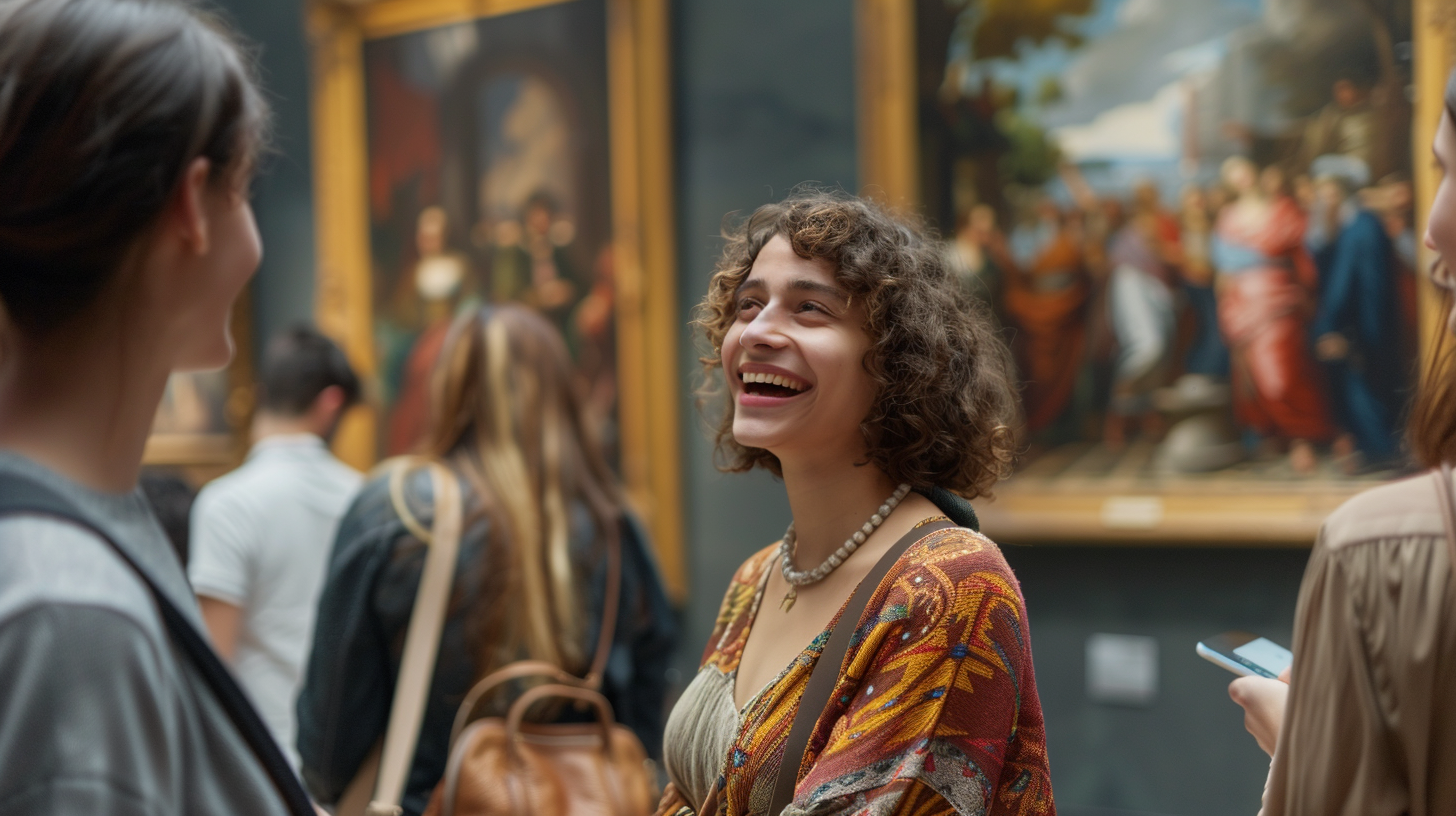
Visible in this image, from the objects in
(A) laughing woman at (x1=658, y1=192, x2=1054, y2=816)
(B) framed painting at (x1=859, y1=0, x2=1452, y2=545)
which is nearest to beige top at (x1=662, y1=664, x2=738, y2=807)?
(A) laughing woman at (x1=658, y1=192, x2=1054, y2=816)

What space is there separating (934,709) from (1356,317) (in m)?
3.42

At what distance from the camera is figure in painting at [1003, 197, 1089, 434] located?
16.4ft

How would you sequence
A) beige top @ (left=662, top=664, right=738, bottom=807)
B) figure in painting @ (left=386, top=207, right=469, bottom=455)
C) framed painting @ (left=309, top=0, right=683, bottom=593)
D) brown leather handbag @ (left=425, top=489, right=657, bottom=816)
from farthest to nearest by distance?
1. figure in painting @ (left=386, top=207, right=469, bottom=455)
2. framed painting @ (left=309, top=0, right=683, bottom=593)
3. brown leather handbag @ (left=425, top=489, right=657, bottom=816)
4. beige top @ (left=662, top=664, right=738, bottom=807)

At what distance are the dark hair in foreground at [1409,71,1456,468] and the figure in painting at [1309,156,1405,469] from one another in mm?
3149

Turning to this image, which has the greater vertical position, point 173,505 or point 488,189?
point 488,189

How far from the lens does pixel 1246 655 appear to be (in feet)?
6.11

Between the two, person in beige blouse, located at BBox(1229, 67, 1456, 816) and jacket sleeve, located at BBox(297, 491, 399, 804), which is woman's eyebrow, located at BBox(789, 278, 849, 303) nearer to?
person in beige blouse, located at BBox(1229, 67, 1456, 816)

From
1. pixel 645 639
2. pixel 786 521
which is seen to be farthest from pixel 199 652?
pixel 786 521

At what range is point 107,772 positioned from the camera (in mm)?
981

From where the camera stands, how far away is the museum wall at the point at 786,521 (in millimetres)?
4715

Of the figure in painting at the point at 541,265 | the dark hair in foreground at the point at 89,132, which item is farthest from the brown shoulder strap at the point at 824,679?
the figure in painting at the point at 541,265

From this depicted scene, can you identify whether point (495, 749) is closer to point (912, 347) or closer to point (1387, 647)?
point (912, 347)

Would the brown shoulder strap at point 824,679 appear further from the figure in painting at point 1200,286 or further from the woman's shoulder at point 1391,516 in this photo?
the figure in painting at point 1200,286

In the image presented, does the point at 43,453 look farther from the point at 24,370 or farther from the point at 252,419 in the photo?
the point at 252,419
